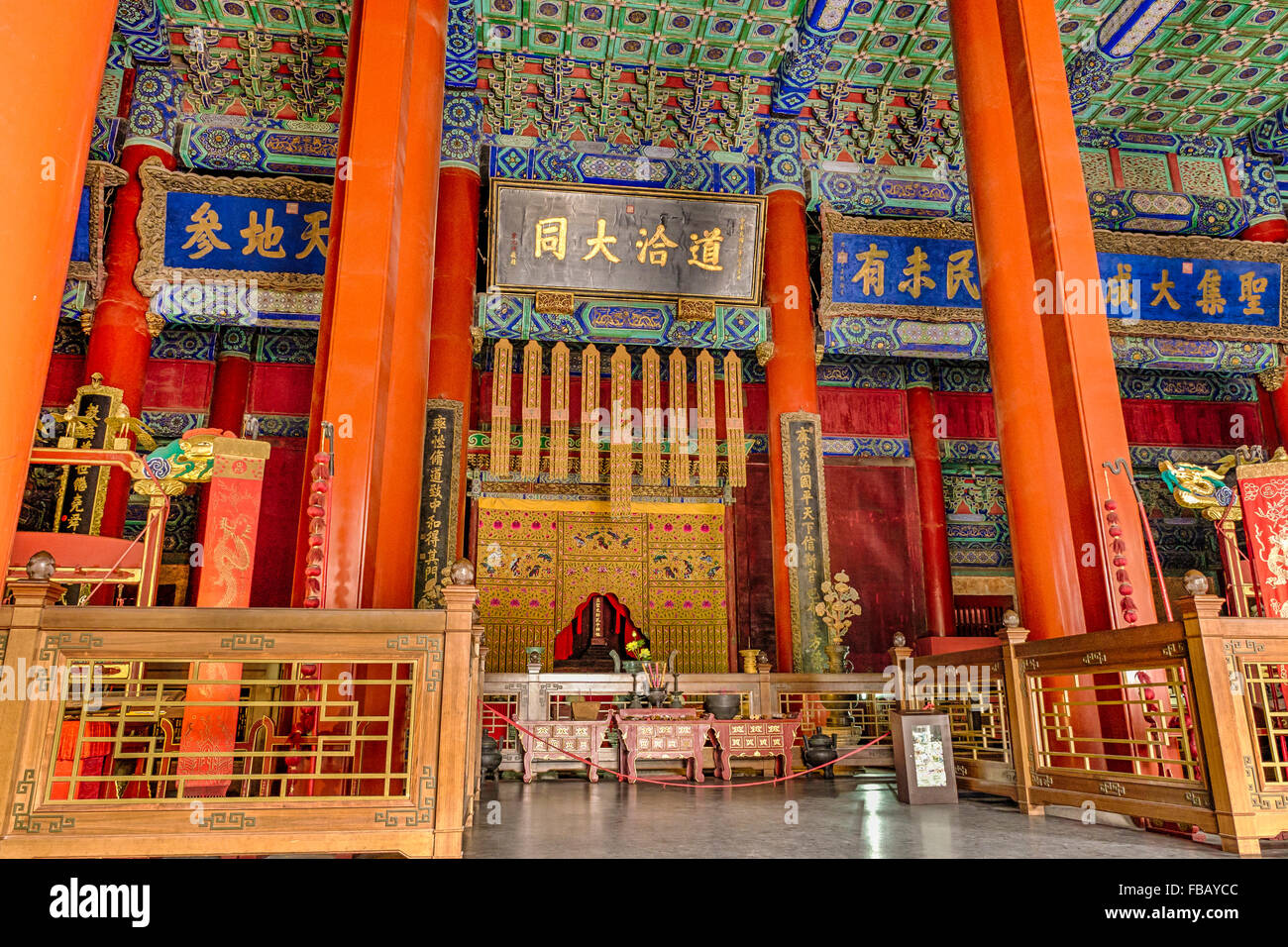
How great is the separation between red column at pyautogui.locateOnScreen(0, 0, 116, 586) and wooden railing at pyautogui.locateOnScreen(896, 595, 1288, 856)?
3.30 meters

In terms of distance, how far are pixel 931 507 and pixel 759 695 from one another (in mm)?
4808

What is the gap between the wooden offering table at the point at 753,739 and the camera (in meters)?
5.04

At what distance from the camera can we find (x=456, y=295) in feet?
23.6

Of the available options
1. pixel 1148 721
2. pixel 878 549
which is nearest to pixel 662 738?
pixel 1148 721

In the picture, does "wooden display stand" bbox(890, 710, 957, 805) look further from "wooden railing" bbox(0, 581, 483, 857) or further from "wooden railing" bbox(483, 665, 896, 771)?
"wooden railing" bbox(0, 581, 483, 857)

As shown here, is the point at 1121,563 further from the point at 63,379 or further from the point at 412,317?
the point at 63,379

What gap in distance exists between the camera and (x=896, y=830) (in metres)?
2.92

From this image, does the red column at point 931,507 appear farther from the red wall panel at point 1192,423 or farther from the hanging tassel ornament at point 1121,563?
the hanging tassel ornament at point 1121,563

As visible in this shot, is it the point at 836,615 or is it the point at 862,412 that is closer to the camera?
the point at 836,615

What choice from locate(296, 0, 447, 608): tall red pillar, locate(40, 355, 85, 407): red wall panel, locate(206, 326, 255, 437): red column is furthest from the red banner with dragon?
locate(40, 355, 85, 407): red wall panel

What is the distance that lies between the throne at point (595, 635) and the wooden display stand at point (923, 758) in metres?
5.42
